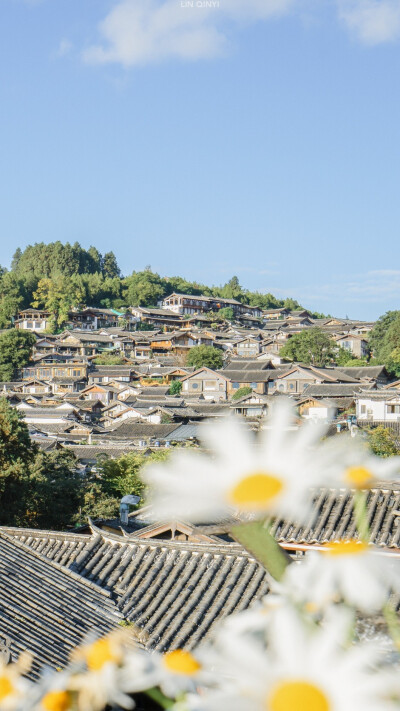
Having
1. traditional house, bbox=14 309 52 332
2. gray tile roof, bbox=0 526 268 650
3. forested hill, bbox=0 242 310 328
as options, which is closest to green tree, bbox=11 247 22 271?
forested hill, bbox=0 242 310 328

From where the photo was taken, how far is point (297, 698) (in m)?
0.48

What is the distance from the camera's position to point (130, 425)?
37625 millimetres

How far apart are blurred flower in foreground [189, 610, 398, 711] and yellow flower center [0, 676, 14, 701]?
0.16m

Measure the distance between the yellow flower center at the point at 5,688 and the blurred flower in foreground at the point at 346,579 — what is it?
0.26m

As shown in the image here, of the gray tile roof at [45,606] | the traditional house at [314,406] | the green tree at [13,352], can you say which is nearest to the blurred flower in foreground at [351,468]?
the gray tile roof at [45,606]

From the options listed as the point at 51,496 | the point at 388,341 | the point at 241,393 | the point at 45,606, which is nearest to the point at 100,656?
the point at 45,606

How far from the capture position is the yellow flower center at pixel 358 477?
2.10 feet

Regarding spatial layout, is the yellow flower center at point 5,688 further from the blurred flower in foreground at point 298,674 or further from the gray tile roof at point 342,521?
the gray tile roof at point 342,521

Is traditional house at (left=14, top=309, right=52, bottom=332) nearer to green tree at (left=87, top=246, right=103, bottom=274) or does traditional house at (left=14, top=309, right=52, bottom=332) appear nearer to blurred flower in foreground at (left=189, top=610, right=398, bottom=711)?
green tree at (left=87, top=246, right=103, bottom=274)

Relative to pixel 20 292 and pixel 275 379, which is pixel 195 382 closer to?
pixel 275 379

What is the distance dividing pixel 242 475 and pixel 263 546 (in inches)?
4.8

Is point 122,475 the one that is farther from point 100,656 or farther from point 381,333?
point 381,333

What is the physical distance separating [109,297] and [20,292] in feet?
37.9

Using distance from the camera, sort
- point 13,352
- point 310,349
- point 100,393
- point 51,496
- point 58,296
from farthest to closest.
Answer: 1. point 58,296
2. point 13,352
3. point 310,349
4. point 100,393
5. point 51,496
